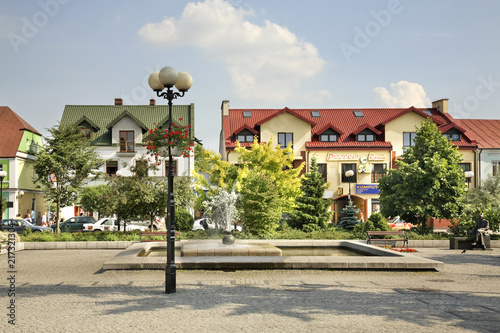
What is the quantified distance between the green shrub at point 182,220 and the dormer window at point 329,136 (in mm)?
20224

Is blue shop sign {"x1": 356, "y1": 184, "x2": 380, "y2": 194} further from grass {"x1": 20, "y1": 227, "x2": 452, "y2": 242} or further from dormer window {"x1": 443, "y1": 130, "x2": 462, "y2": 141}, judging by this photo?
grass {"x1": 20, "y1": 227, "x2": 452, "y2": 242}

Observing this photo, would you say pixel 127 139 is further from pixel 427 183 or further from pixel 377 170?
pixel 427 183

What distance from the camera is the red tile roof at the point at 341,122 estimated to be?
46.7 metres

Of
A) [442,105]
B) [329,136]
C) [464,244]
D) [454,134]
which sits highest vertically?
[442,105]

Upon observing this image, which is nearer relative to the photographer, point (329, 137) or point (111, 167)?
point (329, 137)

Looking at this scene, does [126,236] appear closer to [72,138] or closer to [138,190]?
[138,190]

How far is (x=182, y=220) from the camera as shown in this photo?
30.6m

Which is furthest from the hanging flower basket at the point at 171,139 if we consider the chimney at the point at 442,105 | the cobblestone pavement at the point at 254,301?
the chimney at the point at 442,105

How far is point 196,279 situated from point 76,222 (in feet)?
86.5

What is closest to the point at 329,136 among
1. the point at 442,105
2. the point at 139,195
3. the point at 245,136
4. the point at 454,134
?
the point at 245,136

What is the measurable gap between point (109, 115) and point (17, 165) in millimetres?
9549

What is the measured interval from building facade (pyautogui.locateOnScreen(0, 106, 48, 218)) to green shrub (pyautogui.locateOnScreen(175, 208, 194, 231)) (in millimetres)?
22127

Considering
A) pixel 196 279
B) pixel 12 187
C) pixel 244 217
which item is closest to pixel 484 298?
pixel 196 279

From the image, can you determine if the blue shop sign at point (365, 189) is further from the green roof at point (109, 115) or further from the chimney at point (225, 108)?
the green roof at point (109, 115)
